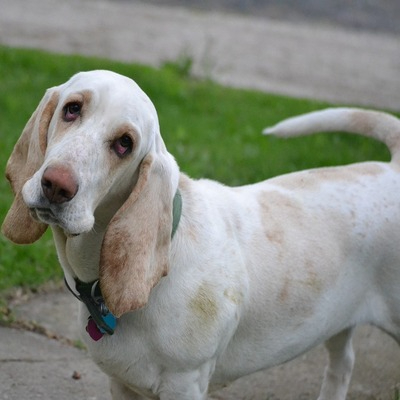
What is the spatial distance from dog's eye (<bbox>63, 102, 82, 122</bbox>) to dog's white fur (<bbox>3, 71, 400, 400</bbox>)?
0.02m

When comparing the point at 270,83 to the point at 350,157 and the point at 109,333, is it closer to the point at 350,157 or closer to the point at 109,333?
the point at 350,157

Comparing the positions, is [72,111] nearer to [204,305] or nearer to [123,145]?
[123,145]

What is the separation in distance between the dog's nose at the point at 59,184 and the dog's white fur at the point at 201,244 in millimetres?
16

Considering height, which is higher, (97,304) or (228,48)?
(97,304)

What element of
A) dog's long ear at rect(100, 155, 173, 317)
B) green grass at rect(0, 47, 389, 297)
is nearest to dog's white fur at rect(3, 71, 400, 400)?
dog's long ear at rect(100, 155, 173, 317)

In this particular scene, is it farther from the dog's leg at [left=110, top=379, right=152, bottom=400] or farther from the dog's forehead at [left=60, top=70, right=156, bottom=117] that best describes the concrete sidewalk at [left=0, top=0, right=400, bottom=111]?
the dog's forehead at [left=60, top=70, right=156, bottom=117]

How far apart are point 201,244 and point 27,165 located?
71cm

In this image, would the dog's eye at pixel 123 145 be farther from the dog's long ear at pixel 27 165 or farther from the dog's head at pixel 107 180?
the dog's long ear at pixel 27 165

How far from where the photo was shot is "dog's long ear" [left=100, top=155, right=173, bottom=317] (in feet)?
11.0

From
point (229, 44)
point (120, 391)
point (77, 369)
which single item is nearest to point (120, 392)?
point (120, 391)

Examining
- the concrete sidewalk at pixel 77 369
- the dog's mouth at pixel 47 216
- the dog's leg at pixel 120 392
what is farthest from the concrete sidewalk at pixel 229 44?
the dog's mouth at pixel 47 216

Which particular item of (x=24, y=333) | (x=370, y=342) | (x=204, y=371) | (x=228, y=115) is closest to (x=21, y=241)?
(x=204, y=371)

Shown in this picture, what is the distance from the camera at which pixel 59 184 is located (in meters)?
3.10

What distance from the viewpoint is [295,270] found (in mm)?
4043
